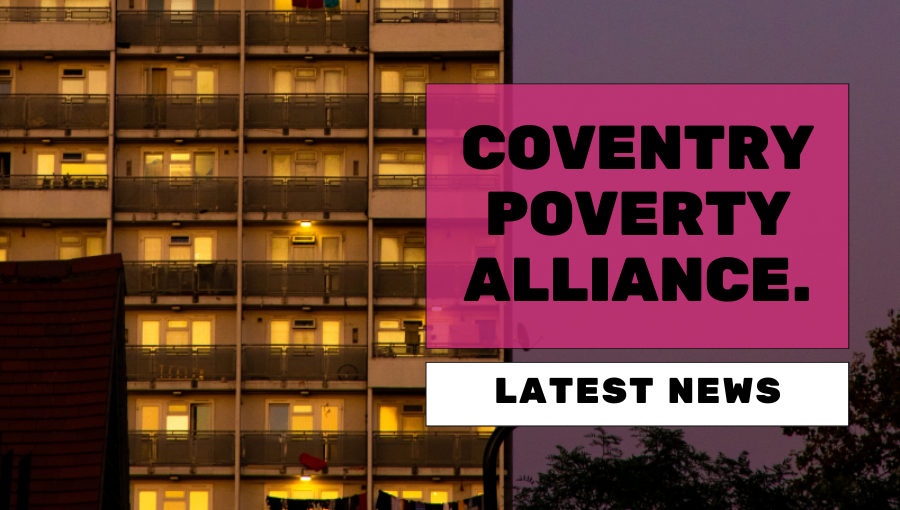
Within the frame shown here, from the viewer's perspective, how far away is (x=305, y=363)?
5781 centimetres

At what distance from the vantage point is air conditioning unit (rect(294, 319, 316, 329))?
5844cm

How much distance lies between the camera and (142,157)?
59.3 meters

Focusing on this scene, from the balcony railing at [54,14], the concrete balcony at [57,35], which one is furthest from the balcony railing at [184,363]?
the balcony railing at [54,14]

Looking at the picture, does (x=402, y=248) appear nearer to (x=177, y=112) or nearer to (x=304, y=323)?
(x=304, y=323)

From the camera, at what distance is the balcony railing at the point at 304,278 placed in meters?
58.2

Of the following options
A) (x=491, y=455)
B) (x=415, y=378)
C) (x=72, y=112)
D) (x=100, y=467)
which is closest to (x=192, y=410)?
(x=415, y=378)

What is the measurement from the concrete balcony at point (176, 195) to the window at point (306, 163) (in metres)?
1.99

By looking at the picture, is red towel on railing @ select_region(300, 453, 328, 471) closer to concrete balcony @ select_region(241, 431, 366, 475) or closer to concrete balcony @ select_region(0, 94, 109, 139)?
concrete balcony @ select_region(241, 431, 366, 475)

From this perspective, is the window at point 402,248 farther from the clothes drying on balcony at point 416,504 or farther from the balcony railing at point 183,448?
the clothes drying on balcony at point 416,504

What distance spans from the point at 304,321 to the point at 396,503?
8837 millimetres

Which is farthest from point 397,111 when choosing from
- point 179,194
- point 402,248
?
point 179,194

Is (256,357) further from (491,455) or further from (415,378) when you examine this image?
(491,455)

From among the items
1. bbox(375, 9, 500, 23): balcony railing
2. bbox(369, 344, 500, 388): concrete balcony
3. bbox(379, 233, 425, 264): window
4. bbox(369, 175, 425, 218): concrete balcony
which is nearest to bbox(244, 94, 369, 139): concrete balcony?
bbox(369, 175, 425, 218): concrete balcony

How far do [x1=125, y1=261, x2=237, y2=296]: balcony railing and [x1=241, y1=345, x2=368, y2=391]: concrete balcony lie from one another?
283 centimetres
